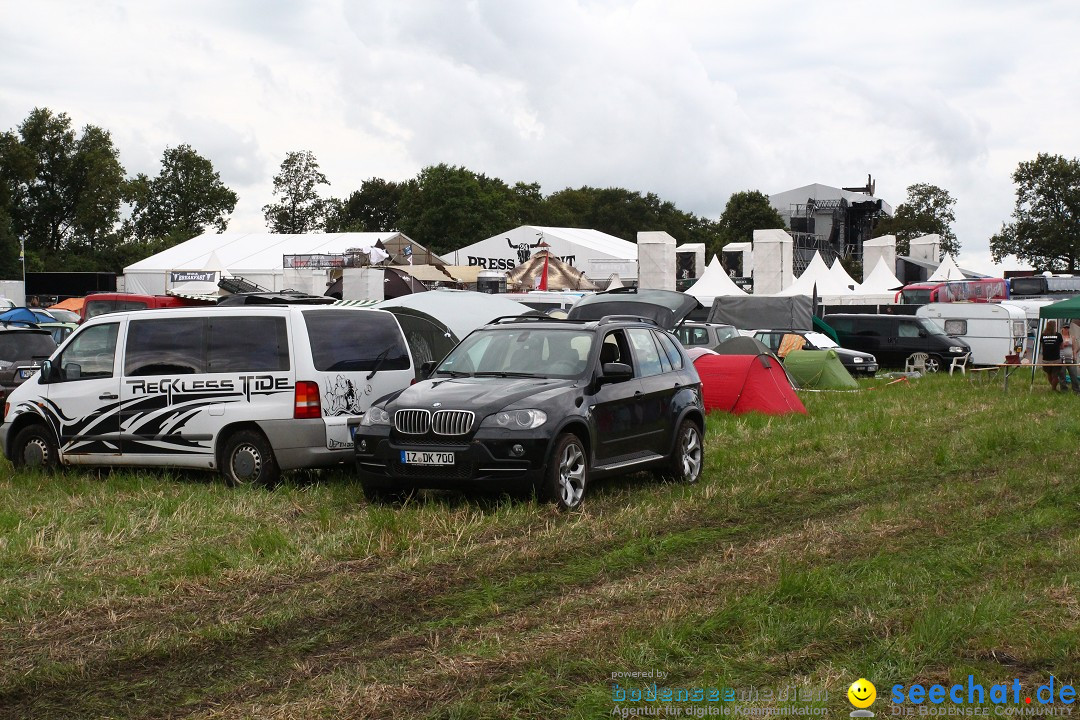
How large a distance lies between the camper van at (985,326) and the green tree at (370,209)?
278 feet

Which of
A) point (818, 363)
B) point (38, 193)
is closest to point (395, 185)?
point (38, 193)

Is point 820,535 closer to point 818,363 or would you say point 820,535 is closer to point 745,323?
point 818,363

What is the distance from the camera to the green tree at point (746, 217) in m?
98.0

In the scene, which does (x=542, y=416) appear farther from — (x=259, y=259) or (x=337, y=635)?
(x=259, y=259)

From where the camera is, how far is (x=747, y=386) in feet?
62.4

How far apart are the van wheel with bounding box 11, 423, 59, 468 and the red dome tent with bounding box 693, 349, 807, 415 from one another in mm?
9979

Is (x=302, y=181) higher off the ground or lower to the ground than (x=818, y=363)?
higher

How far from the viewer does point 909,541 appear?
8539mm

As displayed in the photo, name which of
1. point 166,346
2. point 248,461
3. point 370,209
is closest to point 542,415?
point 248,461

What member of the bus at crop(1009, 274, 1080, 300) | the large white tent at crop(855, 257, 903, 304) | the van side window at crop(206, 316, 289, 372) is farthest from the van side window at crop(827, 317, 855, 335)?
the van side window at crop(206, 316, 289, 372)

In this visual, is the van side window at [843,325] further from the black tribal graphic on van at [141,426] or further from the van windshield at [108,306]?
the black tribal graphic on van at [141,426]

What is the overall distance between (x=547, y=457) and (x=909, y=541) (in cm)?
286

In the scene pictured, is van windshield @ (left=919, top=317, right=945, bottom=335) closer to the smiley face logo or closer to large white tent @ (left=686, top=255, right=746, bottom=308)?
large white tent @ (left=686, top=255, right=746, bottom=308)

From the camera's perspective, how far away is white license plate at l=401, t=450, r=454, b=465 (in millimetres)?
9617
